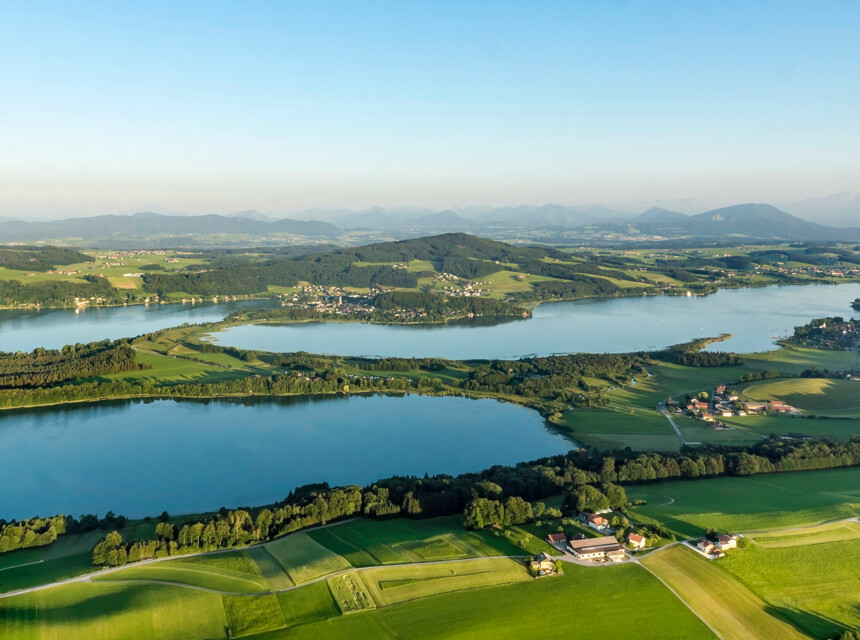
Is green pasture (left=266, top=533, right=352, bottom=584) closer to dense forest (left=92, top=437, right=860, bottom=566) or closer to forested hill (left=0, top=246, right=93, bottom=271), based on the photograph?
dense forest (left=92, top=437, right=860, bottom=566)

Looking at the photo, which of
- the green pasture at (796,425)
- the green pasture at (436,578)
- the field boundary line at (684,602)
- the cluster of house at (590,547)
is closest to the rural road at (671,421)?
the green pasture at (796,425)

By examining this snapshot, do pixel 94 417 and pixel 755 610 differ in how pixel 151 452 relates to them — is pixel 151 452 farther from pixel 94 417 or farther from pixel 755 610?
pixel 755 610

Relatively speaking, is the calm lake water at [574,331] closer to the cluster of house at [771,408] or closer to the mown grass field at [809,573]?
the cluster of house at [771,408]

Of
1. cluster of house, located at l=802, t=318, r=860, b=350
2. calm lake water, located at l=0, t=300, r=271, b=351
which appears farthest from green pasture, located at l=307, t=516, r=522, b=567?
cluster of house, located at l=802, t=318, r=860, b=350

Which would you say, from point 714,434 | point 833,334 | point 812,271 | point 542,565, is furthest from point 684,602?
point 812,271

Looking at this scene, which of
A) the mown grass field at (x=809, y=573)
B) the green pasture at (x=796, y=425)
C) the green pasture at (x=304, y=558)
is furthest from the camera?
the green pasture at (x=796, y=425)

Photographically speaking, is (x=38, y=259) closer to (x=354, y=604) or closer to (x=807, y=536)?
(x=354, y=604)
